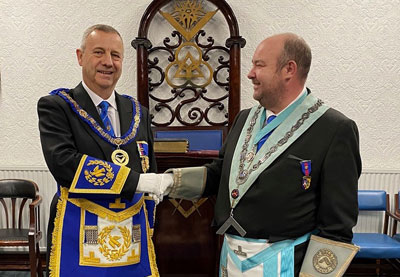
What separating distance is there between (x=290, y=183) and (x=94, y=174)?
660mm

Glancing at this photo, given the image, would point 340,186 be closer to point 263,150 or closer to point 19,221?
point 263,150

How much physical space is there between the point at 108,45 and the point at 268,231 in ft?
2.85

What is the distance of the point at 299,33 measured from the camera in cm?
320

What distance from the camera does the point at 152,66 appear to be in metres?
3.21

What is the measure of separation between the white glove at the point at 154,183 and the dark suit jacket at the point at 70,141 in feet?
0.11

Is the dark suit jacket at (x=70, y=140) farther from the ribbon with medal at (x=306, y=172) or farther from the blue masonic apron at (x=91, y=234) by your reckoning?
the ribbon with medal at (x=306, y=172)

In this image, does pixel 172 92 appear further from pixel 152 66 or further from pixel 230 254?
pixel 230 254

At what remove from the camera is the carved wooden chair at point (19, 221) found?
8.59 ft

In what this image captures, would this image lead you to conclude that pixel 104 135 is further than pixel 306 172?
Yes

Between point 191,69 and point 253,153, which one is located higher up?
point 191,69

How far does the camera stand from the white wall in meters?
3.16

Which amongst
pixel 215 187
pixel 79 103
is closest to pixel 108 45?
pixel 79 103

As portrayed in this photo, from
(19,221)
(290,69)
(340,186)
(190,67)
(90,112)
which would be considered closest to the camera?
(340,186)

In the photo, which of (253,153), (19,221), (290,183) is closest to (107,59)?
(253,153)
